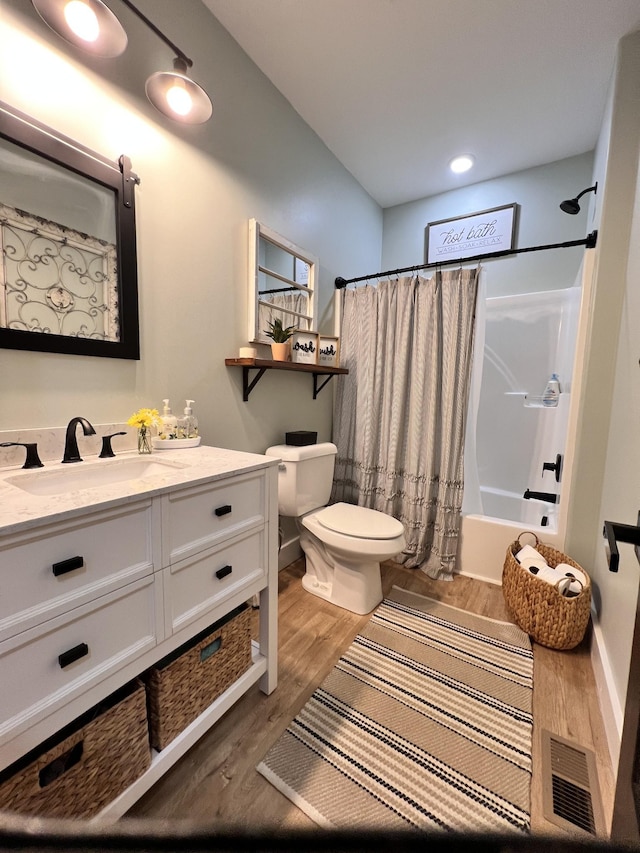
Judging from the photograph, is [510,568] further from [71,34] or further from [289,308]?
[71,34]

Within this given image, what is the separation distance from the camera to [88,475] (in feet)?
3.43

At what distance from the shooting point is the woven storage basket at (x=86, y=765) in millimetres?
695

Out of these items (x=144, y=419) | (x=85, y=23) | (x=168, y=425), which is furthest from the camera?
(x=168, y=425)

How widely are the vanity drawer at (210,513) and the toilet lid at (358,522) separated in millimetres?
645

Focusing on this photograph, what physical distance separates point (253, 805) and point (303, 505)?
3.60 ft

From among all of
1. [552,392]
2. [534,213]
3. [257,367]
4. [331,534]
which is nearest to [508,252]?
[534,213]

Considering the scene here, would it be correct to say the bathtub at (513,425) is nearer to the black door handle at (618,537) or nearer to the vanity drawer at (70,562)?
the black door handle at (618,537)

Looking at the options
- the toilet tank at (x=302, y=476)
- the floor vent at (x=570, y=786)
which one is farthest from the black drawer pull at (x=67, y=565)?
the floor vent at (x=570, y=786)

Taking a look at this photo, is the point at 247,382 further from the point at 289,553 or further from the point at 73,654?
the point at 73,654

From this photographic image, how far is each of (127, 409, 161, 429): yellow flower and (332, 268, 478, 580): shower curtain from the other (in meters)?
1.38

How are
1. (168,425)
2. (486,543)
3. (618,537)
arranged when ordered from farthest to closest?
1. (486,543)
2. (168,425)
3. (618,537)

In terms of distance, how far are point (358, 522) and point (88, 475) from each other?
1.20m

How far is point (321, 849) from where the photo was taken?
0.67 feet

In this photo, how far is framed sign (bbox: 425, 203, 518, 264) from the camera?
7.98 ft
